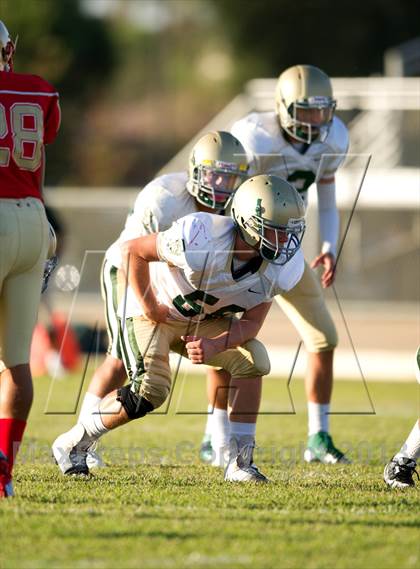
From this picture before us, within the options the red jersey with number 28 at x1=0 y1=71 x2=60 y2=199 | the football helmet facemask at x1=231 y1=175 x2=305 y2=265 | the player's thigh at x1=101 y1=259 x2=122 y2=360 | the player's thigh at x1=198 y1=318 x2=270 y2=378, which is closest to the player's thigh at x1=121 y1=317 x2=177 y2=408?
the player's thigh at x1=101 y1=259 x2=122 y2=360

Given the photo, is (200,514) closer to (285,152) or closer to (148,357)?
(148,357)

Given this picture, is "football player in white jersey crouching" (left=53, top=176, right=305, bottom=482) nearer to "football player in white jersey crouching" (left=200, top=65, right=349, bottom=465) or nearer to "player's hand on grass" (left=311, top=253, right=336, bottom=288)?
"football player in white jersey crouching" (left=200, top=65, right=349, bottom=465)

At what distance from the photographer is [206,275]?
5.12 m

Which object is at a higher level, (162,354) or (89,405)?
(162,354)

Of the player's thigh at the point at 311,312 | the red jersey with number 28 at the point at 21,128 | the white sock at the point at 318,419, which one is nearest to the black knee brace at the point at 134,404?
the red jersey with number 28 at the point at 21,128

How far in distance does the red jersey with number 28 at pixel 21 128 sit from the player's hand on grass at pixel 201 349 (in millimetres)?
995

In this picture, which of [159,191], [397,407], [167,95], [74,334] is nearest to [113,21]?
[167,95]

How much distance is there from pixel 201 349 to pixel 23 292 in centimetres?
89

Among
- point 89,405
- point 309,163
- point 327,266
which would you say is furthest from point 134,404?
point 309,163

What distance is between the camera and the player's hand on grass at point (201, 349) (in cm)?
511

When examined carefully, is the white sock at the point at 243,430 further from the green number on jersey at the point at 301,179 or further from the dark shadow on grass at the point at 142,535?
the green number on jersey at the point at 301,179

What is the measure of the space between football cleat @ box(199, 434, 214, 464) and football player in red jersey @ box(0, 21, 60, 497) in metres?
1.72

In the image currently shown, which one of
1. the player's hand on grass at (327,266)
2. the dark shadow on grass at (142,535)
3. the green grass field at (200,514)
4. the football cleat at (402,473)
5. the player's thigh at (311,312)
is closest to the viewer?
the green grass field at (200,514)

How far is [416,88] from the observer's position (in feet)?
53.0
